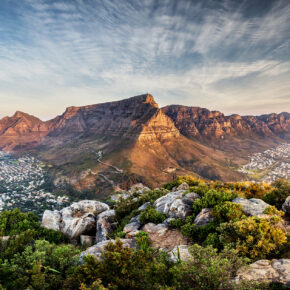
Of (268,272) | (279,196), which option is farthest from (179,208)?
(279,196)

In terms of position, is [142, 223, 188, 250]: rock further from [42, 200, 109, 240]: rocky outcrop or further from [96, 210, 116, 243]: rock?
[42, 200, 109, 240]: rocky outcrop

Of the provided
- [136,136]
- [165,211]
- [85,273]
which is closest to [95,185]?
[136,136]

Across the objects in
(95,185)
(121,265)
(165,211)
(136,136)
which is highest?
(136,136)

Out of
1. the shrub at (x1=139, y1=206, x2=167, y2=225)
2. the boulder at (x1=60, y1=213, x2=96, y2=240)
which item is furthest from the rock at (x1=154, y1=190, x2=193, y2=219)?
the boulder at (x1=60, y1=213, x2=96, y2=240)

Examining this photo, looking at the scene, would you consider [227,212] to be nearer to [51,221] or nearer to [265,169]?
[51,221]

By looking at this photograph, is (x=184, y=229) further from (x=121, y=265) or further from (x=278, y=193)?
(x=278, y=193)
